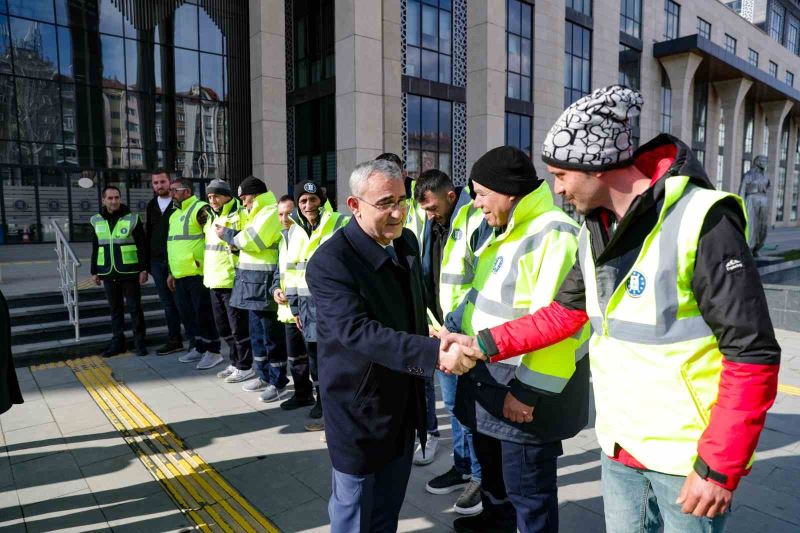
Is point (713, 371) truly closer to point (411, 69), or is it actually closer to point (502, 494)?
point (502, 494)

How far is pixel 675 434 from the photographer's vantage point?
160 cm

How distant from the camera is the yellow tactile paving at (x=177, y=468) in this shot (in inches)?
130

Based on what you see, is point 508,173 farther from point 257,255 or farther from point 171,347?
point 171,347

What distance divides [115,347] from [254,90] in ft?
41.4

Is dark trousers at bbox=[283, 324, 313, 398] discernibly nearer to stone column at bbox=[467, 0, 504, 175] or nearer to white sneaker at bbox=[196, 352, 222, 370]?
white sneaker at bbox=[196, 352, 222, 370]

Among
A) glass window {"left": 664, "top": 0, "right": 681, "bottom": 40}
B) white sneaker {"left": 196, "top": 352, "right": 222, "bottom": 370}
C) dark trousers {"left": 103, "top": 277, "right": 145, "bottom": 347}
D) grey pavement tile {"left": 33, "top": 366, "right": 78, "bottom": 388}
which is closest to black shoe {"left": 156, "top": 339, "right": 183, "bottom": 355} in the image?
dark trousers {"left": 103, "top": 277, "right": 145, "bottom": 347}

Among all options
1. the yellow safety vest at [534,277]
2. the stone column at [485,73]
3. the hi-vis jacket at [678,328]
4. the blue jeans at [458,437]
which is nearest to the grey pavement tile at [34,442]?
the blue jeans at [458,437]

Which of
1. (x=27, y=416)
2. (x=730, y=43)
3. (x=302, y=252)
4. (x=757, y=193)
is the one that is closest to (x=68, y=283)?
(x=27, y=416)

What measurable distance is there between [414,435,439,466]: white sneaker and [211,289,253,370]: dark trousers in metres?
2.78

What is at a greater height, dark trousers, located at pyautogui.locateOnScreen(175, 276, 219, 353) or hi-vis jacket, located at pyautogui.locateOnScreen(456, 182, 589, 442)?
hi-vis jacket, located at pyautogui.locateOnScreen(456, 182, 589, 442)

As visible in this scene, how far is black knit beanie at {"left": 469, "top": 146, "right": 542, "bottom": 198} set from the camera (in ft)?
8.09

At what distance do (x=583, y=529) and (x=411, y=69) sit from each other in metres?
17.9

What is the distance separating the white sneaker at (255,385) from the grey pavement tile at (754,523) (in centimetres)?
454

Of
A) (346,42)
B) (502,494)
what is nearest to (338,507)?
(502,494)
